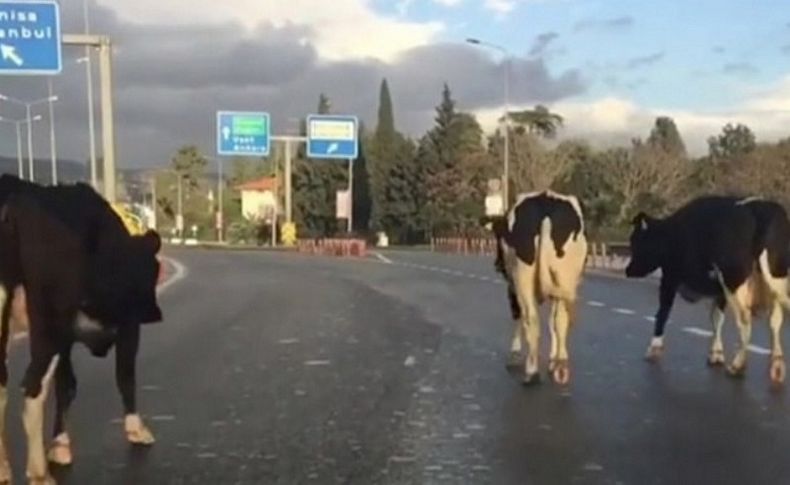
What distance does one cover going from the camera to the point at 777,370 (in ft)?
43.8

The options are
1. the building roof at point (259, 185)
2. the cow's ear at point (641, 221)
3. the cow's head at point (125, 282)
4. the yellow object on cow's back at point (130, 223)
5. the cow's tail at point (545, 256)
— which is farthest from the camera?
the building roof at point (259, 185)

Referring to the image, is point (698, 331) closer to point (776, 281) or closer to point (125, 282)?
point (776, 281)

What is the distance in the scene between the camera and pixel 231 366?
51.2 ft

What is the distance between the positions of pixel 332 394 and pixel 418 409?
4.27ft

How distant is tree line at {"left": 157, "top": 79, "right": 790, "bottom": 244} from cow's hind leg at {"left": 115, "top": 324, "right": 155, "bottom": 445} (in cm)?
5871

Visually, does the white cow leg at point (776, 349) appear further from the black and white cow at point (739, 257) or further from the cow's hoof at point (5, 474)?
the cow's hoof at point (5, 474)

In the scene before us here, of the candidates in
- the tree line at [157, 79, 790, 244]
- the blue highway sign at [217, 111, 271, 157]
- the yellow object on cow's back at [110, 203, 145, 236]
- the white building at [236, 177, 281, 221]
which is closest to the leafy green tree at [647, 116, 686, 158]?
the tree line at [157, 79, 790, 244]

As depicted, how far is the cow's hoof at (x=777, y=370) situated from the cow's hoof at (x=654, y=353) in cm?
228

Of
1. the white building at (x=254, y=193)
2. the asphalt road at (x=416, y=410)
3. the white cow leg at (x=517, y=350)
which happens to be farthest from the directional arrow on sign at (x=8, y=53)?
the white building at (x=254, y=193)

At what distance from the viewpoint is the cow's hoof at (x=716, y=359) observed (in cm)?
1503

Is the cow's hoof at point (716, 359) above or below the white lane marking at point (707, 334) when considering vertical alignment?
above

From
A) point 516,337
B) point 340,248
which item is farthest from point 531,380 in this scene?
point 340,248

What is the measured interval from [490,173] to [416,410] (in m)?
95.0

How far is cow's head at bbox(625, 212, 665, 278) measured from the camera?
15.3 meters
